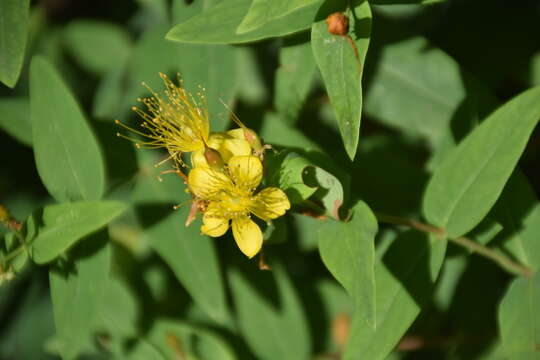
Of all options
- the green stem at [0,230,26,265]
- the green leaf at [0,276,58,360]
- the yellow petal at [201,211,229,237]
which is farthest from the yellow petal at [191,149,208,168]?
the green leaf at [0,276,58,360]

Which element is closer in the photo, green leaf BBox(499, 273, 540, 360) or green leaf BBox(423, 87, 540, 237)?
green leaf BBox(423, 87, 540, 237)

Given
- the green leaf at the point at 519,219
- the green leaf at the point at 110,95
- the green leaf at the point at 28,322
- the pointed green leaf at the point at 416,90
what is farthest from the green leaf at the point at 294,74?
the green leaf at the point at 28,322

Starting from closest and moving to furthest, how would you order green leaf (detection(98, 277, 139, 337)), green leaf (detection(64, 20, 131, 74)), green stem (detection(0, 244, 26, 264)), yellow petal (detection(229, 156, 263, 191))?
yellow petal (detection(229, 156, 263, 191)), green stem (detection(0, 244, 26, 264)), green leaf (detection(98, 277, 139, 337)), green leaf (detection(64, 20, 131, 74))

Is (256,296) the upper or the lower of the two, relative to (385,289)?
lower

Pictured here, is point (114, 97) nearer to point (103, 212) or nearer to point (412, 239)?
point (103, 212)

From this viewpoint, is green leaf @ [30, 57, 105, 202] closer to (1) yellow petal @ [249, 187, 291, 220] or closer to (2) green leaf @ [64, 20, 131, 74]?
(1) yellow petal @ [249, 187, 291, 220]

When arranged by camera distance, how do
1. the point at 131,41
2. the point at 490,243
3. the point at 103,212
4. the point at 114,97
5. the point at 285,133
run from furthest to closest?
1. the point at 131,41
2. the point at 114,97
3. the point at 285,133
4. the point at 490,243
5. the point at 103,212

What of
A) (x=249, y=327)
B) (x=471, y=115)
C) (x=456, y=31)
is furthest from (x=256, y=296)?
(x=456, y=31)
